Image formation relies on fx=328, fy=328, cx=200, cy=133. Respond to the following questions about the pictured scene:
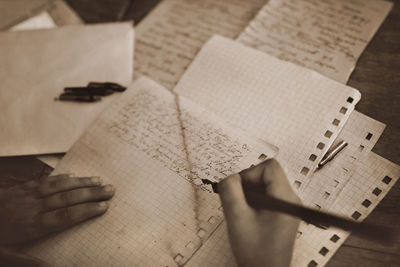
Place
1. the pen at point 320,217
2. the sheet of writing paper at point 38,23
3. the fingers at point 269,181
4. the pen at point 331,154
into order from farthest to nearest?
the sheet of writing paper at point 38,23, the pen at point 331,154, the fingers at point 269,181, the pen at point 320,217

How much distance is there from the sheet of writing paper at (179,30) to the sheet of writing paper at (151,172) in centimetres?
9

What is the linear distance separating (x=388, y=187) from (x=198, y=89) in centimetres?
53

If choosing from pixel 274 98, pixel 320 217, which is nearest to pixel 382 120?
pixel 274 98

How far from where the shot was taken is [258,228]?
2.09 feet

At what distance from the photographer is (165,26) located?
3.64ft

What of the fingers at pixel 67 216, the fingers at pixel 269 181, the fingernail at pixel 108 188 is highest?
the fingers at pixel 269 181

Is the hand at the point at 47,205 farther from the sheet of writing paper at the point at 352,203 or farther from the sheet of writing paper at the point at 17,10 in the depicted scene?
the sheet of writing paper at the point at 17,10

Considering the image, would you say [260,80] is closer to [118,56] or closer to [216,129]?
[216,129]

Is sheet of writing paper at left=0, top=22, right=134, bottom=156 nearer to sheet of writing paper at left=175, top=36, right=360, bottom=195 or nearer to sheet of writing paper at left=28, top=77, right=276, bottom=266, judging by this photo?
sheet of writing paper at left=28, top=77, right=276, bottom=266

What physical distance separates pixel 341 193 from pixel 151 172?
447mm

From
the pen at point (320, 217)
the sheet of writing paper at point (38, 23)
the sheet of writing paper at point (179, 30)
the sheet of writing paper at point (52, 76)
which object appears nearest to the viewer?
the pen at point (320, 217)

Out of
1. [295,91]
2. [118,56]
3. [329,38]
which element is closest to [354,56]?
[329,38]

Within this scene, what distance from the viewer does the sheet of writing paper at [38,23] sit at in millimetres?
1141

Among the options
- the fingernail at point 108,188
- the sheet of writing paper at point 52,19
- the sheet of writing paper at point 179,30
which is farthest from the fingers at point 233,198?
the sheet of writing paper at point 52,19
